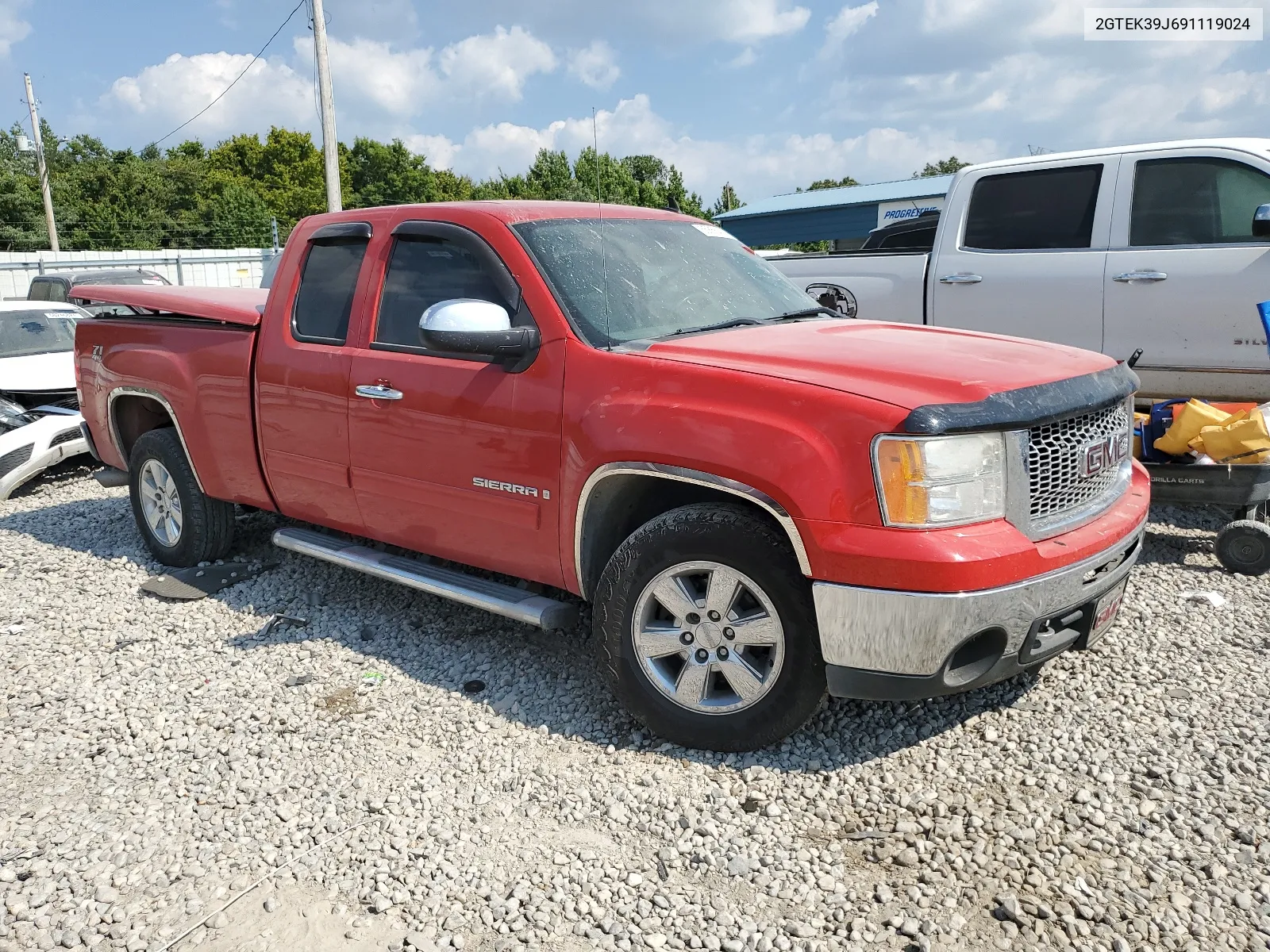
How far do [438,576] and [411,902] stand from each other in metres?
1.64

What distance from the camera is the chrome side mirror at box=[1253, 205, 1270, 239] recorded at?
17.7 feet

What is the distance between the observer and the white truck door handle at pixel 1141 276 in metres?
5.91

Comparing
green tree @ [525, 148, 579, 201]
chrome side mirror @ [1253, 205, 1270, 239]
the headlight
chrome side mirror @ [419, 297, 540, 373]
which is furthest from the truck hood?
green tree @ [525, 148, 579, 201]

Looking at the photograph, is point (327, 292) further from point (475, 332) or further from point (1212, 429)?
point (1212, 429)

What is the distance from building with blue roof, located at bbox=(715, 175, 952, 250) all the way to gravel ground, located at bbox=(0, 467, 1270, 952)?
99.6 ft

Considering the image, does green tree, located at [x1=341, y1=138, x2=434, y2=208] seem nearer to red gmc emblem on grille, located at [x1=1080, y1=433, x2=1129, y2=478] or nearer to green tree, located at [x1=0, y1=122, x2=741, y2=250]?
green tree, located at [x1=0, y1=122, x2=741, y2=250]

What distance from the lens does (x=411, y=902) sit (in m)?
2.81

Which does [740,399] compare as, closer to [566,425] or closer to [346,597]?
[566,425]

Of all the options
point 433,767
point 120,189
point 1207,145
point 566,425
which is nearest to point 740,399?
point 566,425

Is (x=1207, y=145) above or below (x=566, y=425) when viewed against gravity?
above

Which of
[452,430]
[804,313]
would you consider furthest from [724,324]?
[452,430]

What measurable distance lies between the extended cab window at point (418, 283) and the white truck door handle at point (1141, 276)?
4078mm

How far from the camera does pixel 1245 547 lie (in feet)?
16.3

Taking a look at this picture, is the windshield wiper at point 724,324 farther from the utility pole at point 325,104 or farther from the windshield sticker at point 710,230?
the utility pole at point 325,104
